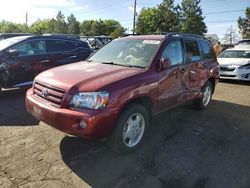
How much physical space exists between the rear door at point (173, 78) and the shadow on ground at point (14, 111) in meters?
2.51

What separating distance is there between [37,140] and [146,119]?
5.99 feet

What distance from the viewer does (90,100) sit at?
329 centimetres

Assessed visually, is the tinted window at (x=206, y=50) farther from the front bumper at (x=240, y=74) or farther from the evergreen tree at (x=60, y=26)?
the evergreen tree at (x=60, y=26)

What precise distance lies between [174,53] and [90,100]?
217cm

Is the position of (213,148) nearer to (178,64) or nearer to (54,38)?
(178,64)

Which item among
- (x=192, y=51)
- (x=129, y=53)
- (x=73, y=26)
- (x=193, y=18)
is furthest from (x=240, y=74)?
(x=73, y=26)

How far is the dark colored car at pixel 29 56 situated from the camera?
6.68 metres

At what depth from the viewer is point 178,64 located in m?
4.76

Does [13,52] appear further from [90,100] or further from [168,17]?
[168,17]

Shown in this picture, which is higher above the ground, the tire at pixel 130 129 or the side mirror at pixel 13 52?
the side mirror at pixel 13 52

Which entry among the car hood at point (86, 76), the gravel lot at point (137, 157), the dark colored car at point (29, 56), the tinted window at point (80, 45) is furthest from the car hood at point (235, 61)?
the car hood at point (86, 76)

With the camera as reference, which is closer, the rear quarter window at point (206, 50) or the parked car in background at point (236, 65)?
the rear quarter window at point (206, 50)

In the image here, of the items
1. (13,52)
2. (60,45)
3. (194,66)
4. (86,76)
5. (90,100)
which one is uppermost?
(60,45)

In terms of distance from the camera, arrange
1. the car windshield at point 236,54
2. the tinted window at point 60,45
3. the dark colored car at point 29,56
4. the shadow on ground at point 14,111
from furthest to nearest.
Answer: the car windshield at point 236,54
the tinted window at point 60,45
the dark colored car at point 29,56
the shadow on ground at point 14,111
